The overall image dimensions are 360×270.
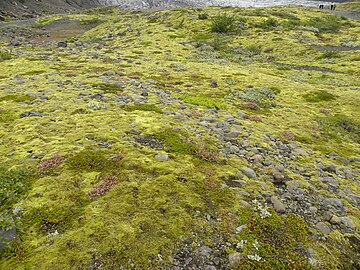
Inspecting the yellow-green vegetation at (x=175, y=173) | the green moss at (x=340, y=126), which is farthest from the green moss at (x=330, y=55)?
the green moss at (x=340, y=126)

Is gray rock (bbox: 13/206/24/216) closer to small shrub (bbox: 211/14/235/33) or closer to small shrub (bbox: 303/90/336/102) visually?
small shrub (bbox: 303/90/336/102)

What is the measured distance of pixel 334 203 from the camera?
Answer: 727cm

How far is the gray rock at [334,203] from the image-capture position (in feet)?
23.5

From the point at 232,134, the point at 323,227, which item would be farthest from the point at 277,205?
the point at 232,134

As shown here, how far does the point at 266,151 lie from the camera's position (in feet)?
Answer: 32.3

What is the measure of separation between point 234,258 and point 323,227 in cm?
279

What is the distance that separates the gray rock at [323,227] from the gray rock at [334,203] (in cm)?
95

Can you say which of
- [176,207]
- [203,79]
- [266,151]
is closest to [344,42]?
[203,79]

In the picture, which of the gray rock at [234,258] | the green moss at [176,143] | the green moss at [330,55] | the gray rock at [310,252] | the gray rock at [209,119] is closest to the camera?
the gray rock at [234,258]

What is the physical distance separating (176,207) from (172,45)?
115 feet

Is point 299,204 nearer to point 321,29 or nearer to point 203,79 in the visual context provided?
point 203,79

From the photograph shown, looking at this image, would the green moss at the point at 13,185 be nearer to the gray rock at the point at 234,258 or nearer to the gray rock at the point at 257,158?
the gray rock at the point at 234,258

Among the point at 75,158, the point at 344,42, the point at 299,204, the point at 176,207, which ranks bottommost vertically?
the point at 299,204

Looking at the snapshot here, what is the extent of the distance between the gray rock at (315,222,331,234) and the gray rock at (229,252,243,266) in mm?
2509
